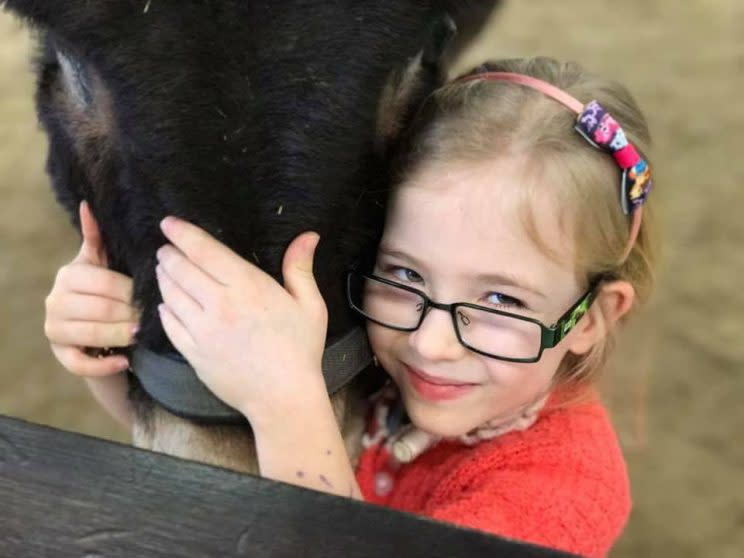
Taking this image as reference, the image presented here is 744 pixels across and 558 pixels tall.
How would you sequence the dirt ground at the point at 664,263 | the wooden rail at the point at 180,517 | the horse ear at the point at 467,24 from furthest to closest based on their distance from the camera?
1. the dirt ground at the point at 664,263
2. the horse ear at the point at 467,24
3. the wooden rail at the point at 180,517

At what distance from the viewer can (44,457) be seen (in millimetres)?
618

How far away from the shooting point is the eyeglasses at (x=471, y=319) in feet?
3.09

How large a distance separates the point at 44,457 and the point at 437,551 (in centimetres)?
29

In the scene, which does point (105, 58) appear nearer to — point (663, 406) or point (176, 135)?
point (176, 135)

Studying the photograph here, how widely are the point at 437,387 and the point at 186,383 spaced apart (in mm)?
293

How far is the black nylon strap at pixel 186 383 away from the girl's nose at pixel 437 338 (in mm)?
87

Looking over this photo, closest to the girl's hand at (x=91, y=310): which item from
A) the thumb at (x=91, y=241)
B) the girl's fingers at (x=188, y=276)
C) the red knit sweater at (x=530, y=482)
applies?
the thumb at (x=91, y=241)

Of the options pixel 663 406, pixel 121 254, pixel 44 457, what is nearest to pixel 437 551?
pixel 44 457

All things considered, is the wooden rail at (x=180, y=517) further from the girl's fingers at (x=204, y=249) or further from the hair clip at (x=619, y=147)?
the hair clip at (x=619, y=147)

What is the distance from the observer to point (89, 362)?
39.3 inches

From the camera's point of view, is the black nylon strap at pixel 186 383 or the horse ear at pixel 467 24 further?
the horse ear at pixel 467 24

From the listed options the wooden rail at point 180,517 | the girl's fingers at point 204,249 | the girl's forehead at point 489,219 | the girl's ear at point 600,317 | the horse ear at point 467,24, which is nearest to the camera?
the wooden rail at point 180,517

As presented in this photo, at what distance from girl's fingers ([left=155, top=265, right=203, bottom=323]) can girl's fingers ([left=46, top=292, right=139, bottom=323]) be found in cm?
8

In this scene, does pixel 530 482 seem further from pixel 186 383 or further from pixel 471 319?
pixel 186 383
